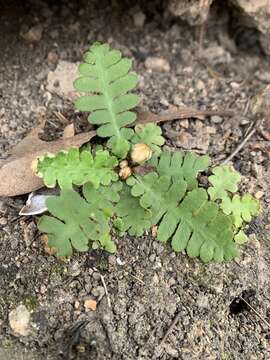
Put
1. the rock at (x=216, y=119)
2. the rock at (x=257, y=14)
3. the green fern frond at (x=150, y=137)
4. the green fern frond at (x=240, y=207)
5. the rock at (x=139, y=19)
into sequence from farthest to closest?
the rock at (x=139, y=19), the rock at (x=257, y=14), the rock at (x=216, y=119), the green fern frond at (x=150, y=137), the green fern frond at (x=240, y=207)

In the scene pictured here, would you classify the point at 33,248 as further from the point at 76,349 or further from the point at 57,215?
the point at 76,349

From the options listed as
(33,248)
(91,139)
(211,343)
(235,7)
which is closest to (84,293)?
(33,248)

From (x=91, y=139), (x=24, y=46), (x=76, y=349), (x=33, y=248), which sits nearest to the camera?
(x=76, y=349)

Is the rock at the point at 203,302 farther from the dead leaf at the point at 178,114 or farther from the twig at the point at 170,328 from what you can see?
the dead leaf at the point at 178,114

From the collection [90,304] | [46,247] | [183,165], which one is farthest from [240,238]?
[46,247]

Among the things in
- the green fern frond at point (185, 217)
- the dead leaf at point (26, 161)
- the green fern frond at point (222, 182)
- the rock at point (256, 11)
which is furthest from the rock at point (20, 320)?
the rock at point (256, 11)
